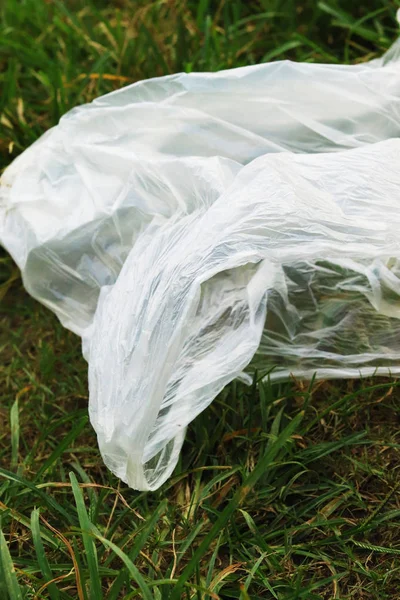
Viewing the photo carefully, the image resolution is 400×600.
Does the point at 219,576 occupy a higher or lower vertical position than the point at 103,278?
lower

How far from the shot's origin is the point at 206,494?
1200 mm

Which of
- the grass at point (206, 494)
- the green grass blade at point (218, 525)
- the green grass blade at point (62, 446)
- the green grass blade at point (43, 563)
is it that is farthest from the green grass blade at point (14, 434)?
the green grass blade at point (218, 525)

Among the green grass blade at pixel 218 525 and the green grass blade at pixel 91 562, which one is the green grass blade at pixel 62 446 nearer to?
the green grass blade at pixel 91 562

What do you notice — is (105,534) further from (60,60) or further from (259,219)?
(60,60)

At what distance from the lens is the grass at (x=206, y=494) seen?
107 centimetres

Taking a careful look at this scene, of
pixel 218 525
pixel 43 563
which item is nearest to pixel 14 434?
pixel 43 563

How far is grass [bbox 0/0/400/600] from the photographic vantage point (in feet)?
3.51

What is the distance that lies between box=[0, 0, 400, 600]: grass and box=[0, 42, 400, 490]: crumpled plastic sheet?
8 cm

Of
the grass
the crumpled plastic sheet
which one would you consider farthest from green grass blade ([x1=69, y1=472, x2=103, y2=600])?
the crumpled plastic sheet

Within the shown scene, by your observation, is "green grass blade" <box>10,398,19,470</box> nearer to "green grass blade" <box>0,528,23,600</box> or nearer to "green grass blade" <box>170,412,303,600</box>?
"green grass blade" <box>0,528,23,600</box>

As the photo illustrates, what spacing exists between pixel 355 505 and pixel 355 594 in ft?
0.46

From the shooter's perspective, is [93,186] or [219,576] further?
[93,186]

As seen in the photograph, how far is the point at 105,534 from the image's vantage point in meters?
1.17

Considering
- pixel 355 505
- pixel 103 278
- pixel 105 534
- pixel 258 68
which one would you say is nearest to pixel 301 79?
pixel 258 68
